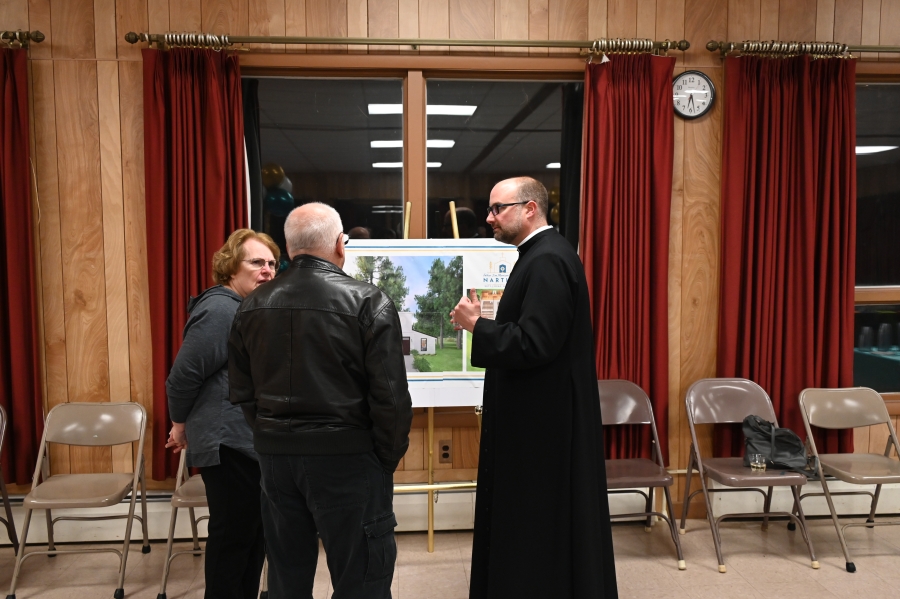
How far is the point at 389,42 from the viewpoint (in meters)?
3.45

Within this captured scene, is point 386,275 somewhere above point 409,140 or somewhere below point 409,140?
below

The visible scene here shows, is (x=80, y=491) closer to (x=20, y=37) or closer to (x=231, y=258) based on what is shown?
(x=231, y=258)

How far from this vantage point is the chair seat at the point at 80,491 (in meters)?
2.88

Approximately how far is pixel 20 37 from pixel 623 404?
3.54m

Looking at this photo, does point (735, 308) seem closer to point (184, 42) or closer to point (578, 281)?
point (578, 281)

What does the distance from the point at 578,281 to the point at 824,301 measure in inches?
83.5

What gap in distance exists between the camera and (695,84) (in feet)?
Result: 12.0

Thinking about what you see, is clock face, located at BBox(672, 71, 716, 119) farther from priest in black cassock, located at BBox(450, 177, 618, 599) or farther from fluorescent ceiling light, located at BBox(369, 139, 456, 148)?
priest in black cassock, located at BBox(450, 177, 618, 599)

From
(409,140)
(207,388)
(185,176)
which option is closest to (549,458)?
(207,388)

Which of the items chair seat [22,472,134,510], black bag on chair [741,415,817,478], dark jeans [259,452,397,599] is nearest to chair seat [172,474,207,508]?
chair seat [22,472,134,510]

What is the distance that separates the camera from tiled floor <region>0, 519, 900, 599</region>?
116 inches

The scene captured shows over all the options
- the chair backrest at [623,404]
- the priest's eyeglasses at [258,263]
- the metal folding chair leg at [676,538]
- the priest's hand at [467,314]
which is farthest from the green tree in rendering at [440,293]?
the metal folding chair leg at [676,538]

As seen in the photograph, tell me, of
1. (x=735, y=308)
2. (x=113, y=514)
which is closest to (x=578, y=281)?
(x=735, y=308)

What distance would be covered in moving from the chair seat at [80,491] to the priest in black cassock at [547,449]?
5.75 feet
